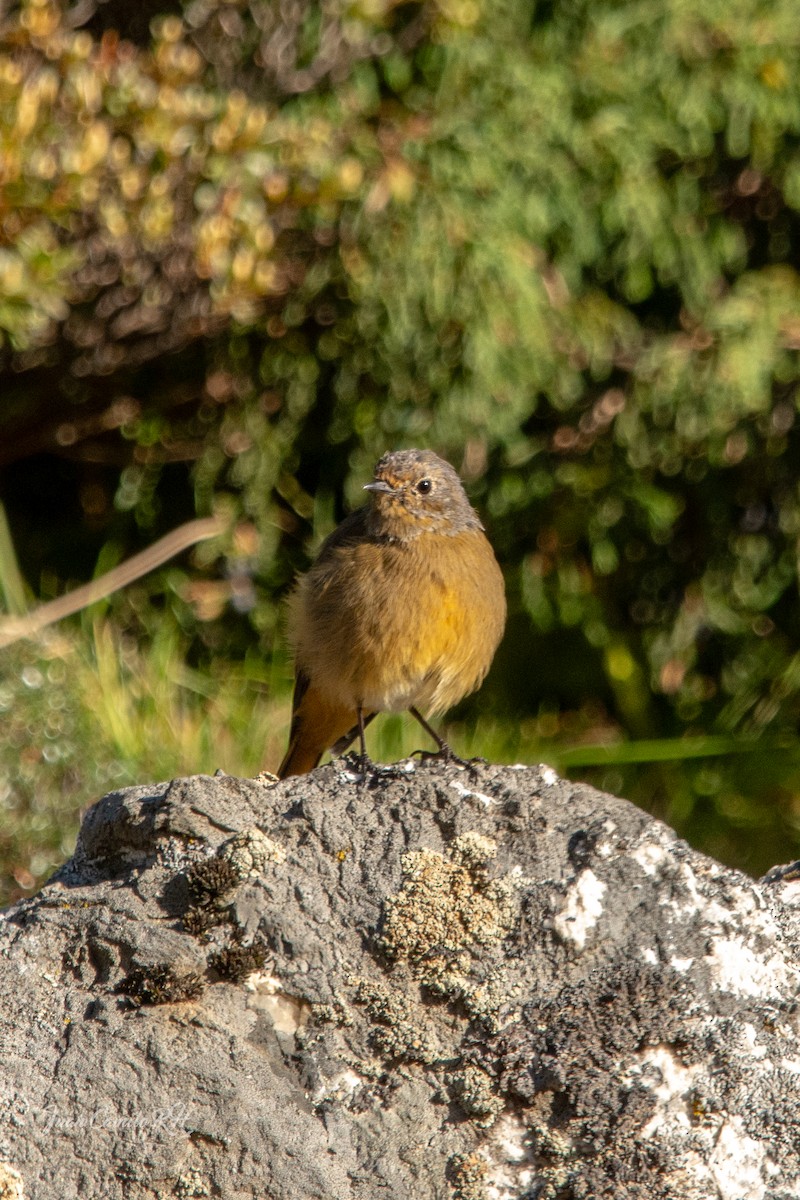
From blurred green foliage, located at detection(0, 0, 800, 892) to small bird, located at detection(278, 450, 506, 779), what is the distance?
129 cm

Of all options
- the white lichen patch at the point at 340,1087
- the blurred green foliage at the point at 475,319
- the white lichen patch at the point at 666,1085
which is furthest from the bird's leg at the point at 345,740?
the white lichen patch at the point at 666,1085

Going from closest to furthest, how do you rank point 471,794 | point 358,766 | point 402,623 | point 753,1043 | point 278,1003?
point 753,1043 < point 278,1003 < point 471,794 < point 358,766 < point 402,623

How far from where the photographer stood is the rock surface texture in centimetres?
265

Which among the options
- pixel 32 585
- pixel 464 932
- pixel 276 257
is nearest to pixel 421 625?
pixel 464 932

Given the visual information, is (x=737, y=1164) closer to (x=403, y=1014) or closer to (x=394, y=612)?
(x=403, y=1014)

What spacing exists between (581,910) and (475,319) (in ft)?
11.1

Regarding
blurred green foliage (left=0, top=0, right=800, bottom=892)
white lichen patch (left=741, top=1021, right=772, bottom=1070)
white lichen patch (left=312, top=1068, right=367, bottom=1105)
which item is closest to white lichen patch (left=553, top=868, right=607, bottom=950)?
white lichen patch (left=741, top=1021, right=772, bottom=1070)

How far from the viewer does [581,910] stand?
2877 mm

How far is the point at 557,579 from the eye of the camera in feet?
21.1

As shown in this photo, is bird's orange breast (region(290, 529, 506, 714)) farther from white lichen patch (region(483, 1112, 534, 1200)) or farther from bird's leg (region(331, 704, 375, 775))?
white lichen patch (region(483, 1112, 534, 1200))

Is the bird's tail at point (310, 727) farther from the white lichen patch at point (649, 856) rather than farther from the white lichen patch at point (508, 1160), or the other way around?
the white lichen patch at point (508, 1160)

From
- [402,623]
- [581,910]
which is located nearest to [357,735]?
[402,623]

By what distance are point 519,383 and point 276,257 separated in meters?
1.04

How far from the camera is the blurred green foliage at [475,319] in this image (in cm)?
550
